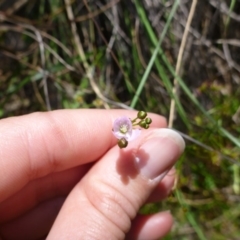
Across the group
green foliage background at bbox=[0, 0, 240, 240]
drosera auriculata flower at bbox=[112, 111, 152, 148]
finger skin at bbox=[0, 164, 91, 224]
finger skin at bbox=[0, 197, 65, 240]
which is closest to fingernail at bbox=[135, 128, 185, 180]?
drosera auriculata flower at bbox=[112, 111, 152, 148]

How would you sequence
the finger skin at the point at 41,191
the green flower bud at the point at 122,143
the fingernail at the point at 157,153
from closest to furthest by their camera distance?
1. the green flower bud at the point at 122,143
2. the fingernail at the point at 157,153
3. the finger skin at the point at 41,191

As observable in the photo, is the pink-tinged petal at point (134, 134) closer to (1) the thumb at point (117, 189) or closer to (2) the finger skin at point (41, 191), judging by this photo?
(1) the thumb at point (117, 189)

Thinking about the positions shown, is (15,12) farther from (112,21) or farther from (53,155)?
(53,155)

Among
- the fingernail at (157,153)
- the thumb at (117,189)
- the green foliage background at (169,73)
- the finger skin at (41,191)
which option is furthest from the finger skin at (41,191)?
the green foliage background at (169,73)

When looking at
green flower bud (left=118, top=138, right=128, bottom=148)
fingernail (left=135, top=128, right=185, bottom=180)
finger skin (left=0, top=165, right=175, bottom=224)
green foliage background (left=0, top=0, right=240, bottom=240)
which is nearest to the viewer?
green flower bud (left=118, top=138, right=128, bottom=148)

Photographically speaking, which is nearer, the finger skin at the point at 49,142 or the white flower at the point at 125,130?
the white flower at the point at 125,130

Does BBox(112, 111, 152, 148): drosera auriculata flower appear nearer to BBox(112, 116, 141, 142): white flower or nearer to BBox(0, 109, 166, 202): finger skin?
BBox(112, 116, 141, 142): white flower
